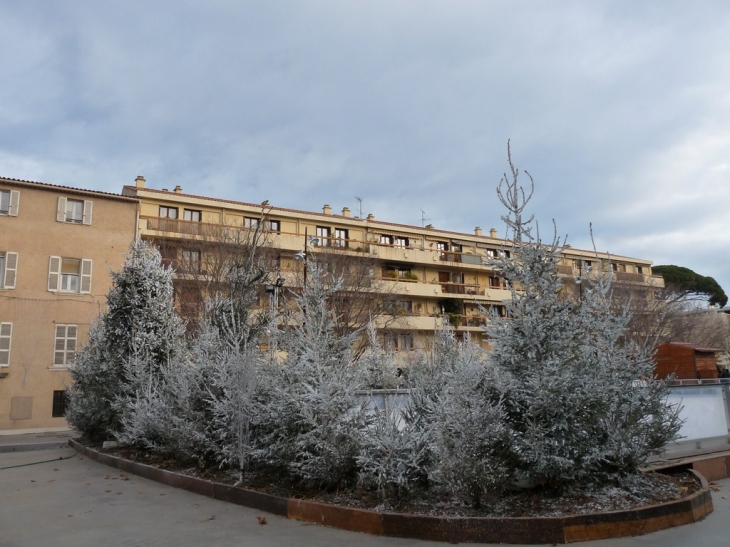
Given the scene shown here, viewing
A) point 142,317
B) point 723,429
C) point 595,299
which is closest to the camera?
point 595,299

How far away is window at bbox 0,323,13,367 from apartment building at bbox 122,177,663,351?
21.7 ft

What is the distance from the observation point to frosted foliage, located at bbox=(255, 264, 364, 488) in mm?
7297

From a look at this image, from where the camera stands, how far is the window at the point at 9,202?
24094 millimetres

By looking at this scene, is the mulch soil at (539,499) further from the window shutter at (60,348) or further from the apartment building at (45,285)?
the window shutter at (60,348)

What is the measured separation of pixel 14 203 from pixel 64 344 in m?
6.15

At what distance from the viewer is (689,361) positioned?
1680cm

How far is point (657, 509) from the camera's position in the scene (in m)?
6.14

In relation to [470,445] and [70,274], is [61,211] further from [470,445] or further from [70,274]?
[470,445]

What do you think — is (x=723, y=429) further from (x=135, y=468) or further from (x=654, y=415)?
(x=135, y=468)

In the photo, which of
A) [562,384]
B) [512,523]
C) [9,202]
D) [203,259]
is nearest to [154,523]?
[512,523]

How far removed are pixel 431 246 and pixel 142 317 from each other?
3332 cm

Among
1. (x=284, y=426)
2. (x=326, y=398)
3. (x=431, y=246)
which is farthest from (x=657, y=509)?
(x=431, y=246)

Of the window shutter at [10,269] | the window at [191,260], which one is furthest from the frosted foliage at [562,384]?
the window shutter at [10,269]

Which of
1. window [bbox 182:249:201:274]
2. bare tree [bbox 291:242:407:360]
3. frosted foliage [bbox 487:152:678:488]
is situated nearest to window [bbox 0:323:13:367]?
window [bbox 182:249:201:274]
